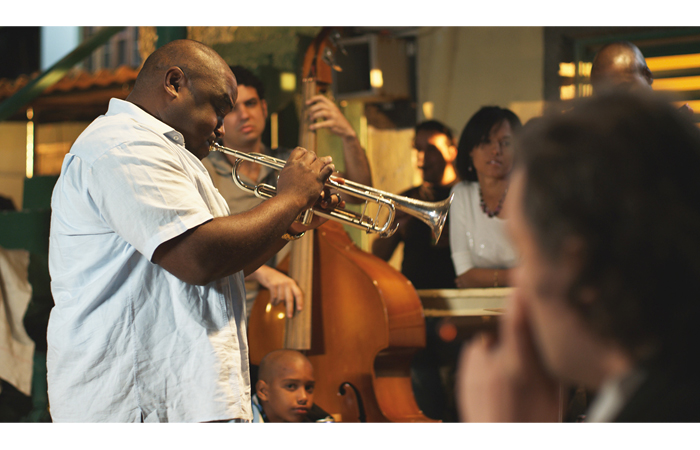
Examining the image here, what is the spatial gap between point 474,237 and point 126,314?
1893 millimetres

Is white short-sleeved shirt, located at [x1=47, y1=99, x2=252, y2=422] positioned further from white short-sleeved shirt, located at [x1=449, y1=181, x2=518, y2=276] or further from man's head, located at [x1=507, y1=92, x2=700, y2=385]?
white short-sleeved shirt, located at [x1=449, y1=181, x2=518, y2=276]

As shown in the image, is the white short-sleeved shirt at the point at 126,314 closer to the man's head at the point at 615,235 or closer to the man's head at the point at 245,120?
the man's head at the point at 615,235

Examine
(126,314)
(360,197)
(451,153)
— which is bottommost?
(126,314)

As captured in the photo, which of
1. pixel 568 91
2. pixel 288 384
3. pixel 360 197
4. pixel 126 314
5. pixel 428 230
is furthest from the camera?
pixel 568 91

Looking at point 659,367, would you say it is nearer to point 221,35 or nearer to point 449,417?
point 449,417

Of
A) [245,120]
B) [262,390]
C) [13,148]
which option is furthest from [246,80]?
[13,148]

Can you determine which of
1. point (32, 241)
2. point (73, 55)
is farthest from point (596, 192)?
point (73, 55)

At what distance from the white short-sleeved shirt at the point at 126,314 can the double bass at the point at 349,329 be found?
3.54 ft

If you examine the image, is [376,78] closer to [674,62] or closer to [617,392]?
[674,62]

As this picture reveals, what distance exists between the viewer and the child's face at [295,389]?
2553mm

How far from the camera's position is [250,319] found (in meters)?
2.74

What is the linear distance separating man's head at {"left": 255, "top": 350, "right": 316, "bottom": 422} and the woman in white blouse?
859 mm

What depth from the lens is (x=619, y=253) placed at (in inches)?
21.0

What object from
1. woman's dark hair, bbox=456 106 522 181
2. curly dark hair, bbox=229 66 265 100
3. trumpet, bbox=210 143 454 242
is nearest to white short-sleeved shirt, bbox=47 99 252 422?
trumpet, bbox=210 143 454 242
